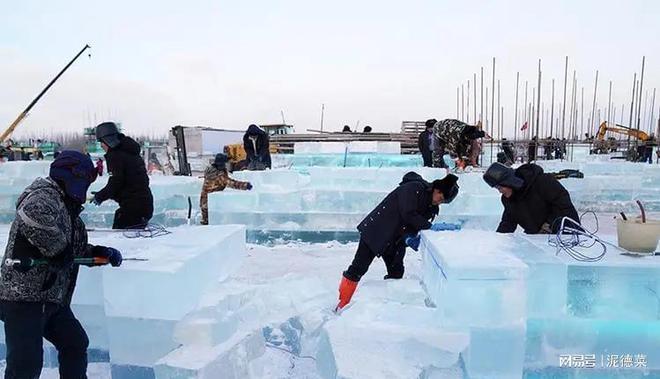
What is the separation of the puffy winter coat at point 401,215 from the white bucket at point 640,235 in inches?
46.6

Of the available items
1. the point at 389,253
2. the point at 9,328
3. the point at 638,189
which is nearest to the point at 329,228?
the point at 389,253

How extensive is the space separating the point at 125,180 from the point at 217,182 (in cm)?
248

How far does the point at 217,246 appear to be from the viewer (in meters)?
3.09

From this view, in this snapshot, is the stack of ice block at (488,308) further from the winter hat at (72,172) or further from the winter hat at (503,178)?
the winter hat at (72,172)

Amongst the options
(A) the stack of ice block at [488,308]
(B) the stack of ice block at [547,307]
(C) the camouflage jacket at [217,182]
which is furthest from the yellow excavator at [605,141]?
(A) the stack of ice block at [488,308]

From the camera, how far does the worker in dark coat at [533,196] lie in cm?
327

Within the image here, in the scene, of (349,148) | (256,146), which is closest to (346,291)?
(256,146)

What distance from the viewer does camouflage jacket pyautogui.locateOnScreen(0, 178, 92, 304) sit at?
1.95 metres

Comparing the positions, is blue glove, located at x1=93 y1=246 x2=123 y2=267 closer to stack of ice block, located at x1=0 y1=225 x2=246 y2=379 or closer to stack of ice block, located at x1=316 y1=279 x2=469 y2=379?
stack of ice block, located at x1=0 y1=225 x2=246 y2=379

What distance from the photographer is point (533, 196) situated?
3363 mm

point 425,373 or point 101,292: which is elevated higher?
point 101,292

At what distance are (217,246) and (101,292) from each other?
2.30ft

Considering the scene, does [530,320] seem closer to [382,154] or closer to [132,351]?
[132,351]

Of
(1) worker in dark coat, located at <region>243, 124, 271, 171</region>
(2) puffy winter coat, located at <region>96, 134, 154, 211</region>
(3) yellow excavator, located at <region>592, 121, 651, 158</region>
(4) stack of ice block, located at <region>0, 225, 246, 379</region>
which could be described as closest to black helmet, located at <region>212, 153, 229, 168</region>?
(1) worker in dark coat, located at <region>243, 124, 271, 171</region>
